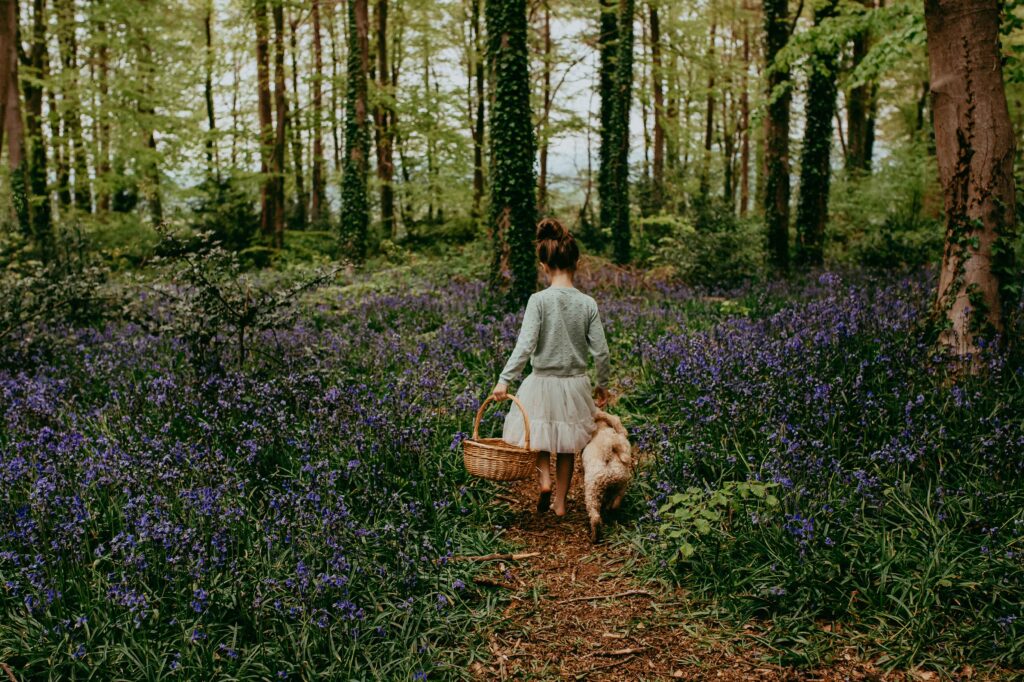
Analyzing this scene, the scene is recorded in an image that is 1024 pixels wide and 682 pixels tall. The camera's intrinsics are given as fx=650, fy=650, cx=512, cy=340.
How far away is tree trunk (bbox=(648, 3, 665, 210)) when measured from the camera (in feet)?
59.4

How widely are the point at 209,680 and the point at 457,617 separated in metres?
1.19

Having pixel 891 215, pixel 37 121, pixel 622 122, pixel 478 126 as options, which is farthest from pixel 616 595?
pixel 37 121

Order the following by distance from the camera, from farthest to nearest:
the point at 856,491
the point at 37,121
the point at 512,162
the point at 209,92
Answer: the point at 209,92 → the point at 37,121 → the point at 512,162 → the point at 856,491

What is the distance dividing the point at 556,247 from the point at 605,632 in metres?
2.49

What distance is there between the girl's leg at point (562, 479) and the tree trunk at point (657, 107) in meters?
14.3

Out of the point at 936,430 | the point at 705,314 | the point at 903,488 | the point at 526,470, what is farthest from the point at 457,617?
the point at 705,314

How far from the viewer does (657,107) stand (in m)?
19.8

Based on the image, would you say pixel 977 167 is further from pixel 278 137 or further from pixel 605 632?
pixel 278 137

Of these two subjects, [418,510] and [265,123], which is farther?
[265,123]

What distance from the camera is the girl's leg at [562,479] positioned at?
466 cm

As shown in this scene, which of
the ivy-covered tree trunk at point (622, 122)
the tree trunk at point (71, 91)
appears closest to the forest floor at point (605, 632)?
the ivy-covered tree trunk at point (622, 122)

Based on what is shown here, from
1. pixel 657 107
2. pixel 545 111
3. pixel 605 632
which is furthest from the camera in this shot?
pixel 545 111

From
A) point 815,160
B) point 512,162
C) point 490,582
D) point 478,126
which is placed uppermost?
point 478,126

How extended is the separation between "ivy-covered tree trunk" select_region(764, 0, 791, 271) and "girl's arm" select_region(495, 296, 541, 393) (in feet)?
26.1
